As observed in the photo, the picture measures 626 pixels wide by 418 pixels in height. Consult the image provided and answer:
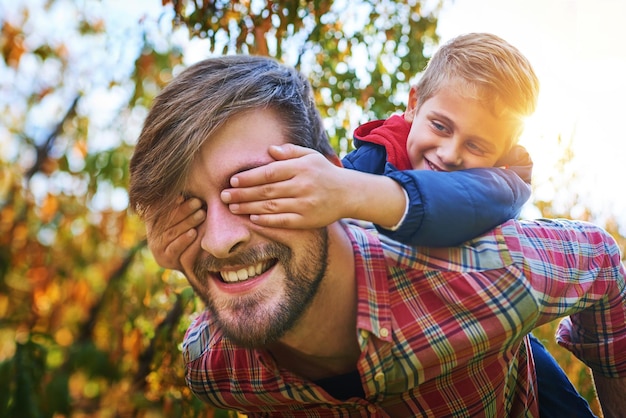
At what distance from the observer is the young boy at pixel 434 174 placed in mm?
1357

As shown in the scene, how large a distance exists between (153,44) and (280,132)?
5.83 feet

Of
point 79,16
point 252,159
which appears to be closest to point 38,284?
point 79,16

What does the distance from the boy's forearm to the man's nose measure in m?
0.25

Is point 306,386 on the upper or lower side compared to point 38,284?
upper

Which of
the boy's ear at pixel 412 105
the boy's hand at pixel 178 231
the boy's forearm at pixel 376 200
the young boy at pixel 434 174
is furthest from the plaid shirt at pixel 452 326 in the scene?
the boy's ear at pixel 412 105

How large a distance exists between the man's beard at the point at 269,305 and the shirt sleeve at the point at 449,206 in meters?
0.22

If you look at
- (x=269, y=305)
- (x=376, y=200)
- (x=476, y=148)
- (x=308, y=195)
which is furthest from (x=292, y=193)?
(x=476, y=148)

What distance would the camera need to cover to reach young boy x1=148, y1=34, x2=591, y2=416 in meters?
1.36

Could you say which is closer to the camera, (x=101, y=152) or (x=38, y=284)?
(x=101, y=152)

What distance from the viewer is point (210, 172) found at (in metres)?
1.47

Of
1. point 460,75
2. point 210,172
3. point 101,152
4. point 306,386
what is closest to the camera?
point 210,172

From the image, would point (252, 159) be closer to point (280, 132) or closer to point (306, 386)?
point (280, 132)

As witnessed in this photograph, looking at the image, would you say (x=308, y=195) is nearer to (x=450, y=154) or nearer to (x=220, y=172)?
(x=220, y=172)

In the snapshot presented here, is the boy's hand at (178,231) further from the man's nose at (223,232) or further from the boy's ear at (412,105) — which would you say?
the boy's ear at (412,105)
